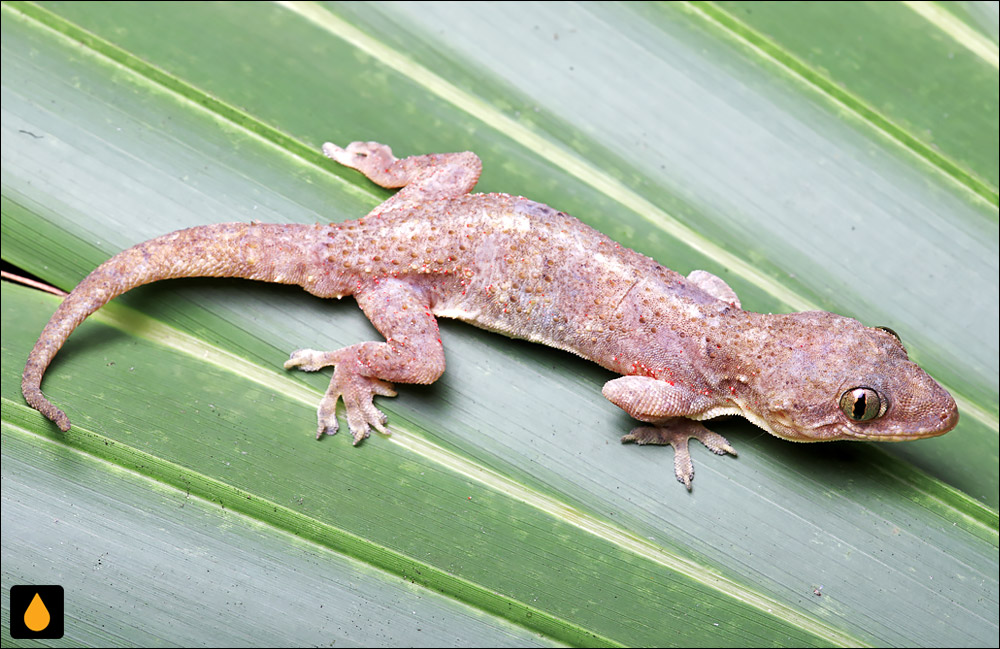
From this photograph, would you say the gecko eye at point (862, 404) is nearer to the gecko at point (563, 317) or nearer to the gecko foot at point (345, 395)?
the gecko at point (563, 317)

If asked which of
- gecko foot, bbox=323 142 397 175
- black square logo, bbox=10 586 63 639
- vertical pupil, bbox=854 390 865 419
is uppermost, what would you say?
vertical pupil, bbox=854 390 865 419

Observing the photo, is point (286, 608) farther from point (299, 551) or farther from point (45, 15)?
point (45, 15)

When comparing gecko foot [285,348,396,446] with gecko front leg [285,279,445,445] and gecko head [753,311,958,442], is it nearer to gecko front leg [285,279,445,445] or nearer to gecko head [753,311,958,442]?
gecko front leg [285,279,445,445]

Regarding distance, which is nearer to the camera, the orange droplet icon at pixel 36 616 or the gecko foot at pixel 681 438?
the orange droplet icon at pixel 36 616

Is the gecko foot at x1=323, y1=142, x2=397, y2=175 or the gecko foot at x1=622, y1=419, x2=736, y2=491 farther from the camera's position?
the gecko foot at x1=323, y1=142, x2=397, y2=175

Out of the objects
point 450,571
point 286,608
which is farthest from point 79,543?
point 450,571

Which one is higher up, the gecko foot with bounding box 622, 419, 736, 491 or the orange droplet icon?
the gecko foot with bounding box 622, 419, 736, 491

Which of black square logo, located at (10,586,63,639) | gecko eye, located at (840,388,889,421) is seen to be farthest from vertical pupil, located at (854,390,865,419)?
black square logo, located at (10,586,63,639)

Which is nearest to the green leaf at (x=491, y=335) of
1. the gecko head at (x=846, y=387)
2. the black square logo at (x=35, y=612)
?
the black square logo at (x=35, y=612)
